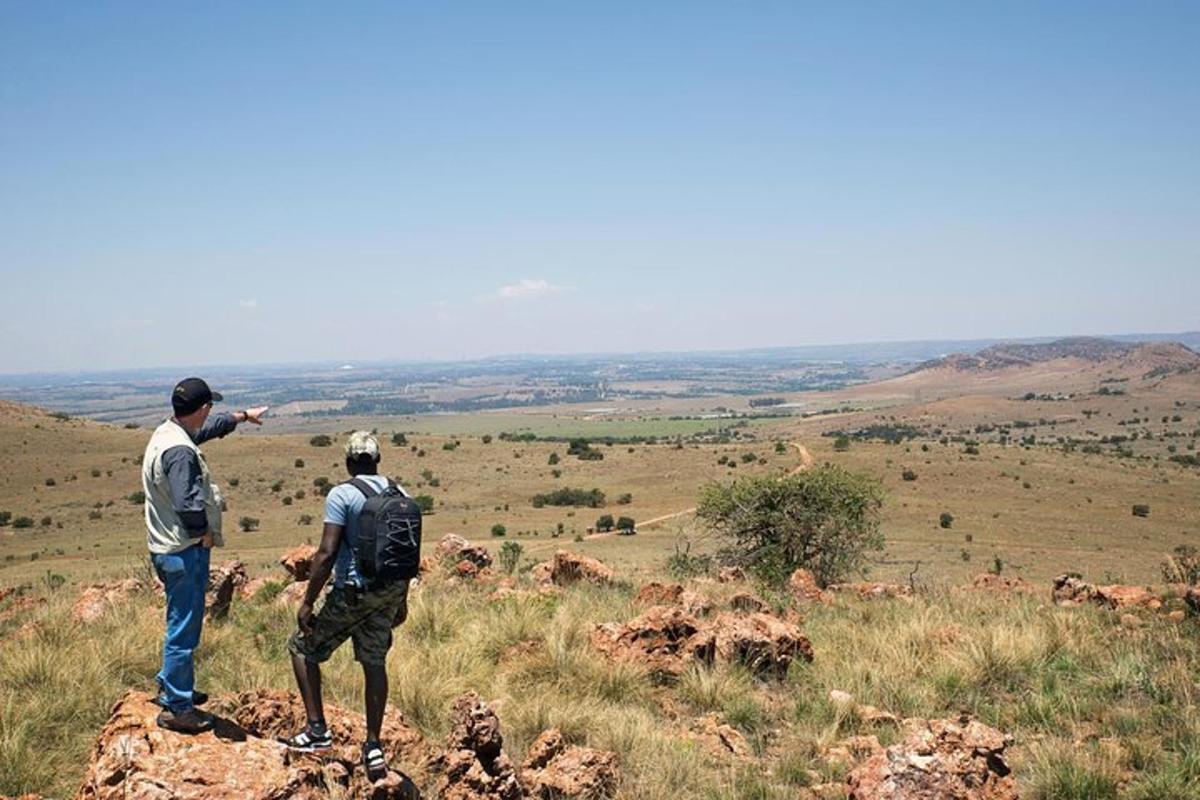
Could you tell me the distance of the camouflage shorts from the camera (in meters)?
4.78

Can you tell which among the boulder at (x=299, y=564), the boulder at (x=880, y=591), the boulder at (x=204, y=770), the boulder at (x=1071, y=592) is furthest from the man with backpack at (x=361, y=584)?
the boulder at (x=1071, y=592)

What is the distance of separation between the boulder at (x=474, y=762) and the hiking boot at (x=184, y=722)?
1.40 m

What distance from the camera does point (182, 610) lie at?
475 cm

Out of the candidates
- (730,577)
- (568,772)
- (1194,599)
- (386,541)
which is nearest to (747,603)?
(730,577)

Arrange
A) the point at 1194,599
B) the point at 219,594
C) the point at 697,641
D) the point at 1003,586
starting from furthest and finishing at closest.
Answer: the point at 1003,586, the point at 219,594, the point at 1194,599, the point at 697,641

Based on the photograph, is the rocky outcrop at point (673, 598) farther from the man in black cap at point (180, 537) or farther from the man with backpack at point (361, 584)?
the man in black cap at point (180, 537)

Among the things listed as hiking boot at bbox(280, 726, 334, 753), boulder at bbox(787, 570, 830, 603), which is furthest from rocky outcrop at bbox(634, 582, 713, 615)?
hiking boot at bbox(280, 726, 334, 753)

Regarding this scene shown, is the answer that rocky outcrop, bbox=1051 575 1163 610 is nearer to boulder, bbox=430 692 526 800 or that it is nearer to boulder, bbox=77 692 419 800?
boulder, bbox=430 692 526 800

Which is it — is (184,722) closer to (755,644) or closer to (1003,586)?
(755,644)

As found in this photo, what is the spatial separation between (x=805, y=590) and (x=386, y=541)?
9568 mm

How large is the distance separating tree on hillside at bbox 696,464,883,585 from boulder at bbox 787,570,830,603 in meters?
4.73

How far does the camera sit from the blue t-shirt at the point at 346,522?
473 cm

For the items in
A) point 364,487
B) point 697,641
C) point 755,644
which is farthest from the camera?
point 697,641

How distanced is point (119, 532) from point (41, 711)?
37.7 meters
